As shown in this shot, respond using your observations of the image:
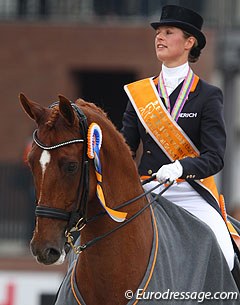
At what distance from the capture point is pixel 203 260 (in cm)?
613

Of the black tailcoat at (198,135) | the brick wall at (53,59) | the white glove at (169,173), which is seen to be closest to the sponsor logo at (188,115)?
the black tailcoat at (198,135)

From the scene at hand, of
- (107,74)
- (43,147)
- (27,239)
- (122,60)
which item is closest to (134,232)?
(43,147)

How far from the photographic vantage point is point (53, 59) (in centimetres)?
1708

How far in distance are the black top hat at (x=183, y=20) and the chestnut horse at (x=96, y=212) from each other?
86cm

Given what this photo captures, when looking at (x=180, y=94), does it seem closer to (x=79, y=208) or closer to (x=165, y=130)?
(x=165, y=130)

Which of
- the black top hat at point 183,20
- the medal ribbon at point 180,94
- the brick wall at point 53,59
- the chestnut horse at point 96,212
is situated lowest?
the brick wall at point 53,59

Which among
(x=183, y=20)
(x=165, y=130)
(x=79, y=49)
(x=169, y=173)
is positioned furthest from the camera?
(x=79, y=49)

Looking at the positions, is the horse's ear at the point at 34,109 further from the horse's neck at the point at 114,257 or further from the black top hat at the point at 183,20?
the black top hat at the point at 183,20

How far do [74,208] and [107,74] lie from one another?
13285 millimetres

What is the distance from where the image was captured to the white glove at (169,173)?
6.08m

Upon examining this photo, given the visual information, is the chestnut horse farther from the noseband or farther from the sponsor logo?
the sponsor logo
